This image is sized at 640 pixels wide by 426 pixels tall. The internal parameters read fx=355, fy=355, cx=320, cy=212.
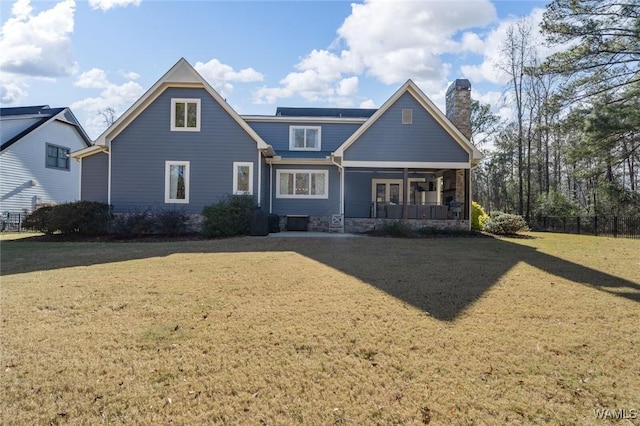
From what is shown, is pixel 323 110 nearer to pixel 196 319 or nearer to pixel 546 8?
pixel 546 8

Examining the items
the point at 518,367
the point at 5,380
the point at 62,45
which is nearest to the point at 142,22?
the point at 62,45

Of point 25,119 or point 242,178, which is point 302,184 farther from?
point 25,119

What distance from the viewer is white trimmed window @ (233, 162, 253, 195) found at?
1518cm

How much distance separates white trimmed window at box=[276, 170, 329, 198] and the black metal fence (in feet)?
43.6

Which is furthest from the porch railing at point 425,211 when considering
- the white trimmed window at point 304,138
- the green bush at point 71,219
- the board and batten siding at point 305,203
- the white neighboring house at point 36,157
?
the white neighboring house at point 36,157

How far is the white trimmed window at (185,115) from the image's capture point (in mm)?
15172

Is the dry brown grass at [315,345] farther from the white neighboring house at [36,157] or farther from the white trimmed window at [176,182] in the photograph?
the white neighboring house at [36,157]

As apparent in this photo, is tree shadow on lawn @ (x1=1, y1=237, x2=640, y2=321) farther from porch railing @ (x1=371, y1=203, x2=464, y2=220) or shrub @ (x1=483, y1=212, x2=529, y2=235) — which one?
shrub @ (x1=483, y1=212, x2=529, y2=235)

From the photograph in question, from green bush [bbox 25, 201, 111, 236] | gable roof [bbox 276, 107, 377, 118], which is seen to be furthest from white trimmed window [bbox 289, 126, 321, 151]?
→ green bush [bbox 25, 201, 111, 236]

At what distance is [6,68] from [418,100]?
2418cm

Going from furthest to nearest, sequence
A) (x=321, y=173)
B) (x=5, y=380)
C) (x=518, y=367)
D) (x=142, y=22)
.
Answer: (x=321, y=173) → (x=142, y=22) → (x=518, y=367) → (x=5, y=380)

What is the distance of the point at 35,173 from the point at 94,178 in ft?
27.1

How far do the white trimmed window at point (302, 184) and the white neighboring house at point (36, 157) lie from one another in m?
12.6

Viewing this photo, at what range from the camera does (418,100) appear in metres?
15.9
